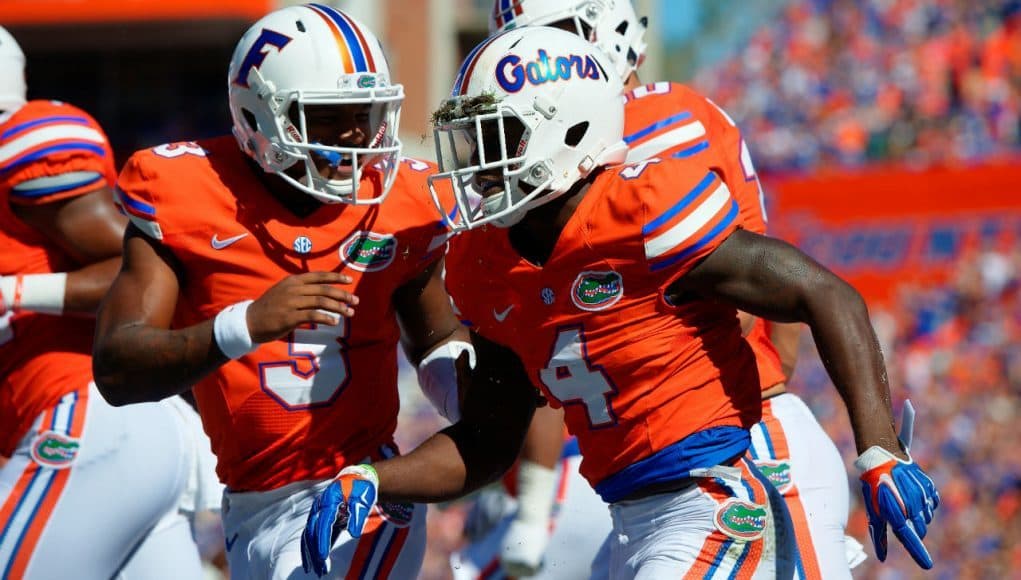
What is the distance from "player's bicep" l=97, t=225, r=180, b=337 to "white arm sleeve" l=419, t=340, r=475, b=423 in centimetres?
66

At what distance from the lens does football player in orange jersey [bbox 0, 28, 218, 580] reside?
3.97 meters

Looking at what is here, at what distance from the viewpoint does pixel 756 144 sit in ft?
50.2

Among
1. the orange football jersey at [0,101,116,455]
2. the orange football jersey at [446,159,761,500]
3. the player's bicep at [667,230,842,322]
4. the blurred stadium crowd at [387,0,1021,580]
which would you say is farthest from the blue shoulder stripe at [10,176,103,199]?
the blurred stadium crowd at [387,0,1021,580]

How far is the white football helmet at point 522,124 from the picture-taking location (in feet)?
10.3

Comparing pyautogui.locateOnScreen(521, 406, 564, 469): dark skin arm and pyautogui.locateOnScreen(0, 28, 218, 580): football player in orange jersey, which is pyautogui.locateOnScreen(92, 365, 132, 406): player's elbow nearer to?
pyautogui.locateOnScreen(0, 28, 218, 580): football player in orange jersey

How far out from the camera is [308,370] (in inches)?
134

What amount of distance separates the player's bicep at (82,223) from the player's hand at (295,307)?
3.97ft

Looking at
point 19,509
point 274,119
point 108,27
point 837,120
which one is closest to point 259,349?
point 274,119

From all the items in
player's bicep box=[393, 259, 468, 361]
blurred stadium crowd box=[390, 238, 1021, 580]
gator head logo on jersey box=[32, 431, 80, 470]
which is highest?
player's bicep box=[393, 259, 468, 361]

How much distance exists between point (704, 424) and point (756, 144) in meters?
12.5

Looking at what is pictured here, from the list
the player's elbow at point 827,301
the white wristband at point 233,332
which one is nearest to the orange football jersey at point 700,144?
the player's elbow at point 827,301

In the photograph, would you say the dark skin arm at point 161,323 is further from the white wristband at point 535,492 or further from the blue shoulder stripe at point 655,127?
the white wristband at point 535,492

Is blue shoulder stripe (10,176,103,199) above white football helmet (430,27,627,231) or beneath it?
beneath

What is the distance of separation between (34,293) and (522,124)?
1.62m
